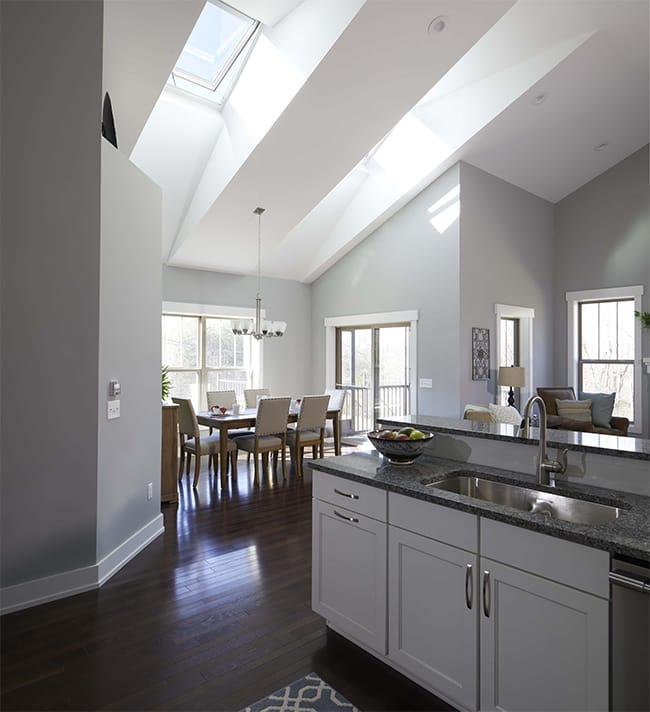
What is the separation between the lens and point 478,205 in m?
6.53

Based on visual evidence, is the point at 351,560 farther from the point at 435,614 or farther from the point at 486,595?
the point at 486,595

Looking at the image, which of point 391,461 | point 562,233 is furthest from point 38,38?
point 562,233

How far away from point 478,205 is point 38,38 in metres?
5.39

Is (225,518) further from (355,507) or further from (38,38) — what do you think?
(38,38)

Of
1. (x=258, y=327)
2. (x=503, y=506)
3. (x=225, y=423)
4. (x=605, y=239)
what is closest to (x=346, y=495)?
(x=503, y=506)

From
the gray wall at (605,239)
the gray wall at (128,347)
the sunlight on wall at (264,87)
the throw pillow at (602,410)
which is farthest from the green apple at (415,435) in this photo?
the gray wall at (605,239)

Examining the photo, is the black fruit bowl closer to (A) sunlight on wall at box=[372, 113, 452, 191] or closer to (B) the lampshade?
(B) the lampshade

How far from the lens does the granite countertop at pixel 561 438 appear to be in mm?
1981

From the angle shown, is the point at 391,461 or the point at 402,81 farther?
the point at 402,81

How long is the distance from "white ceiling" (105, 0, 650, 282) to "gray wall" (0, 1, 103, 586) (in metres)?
0.95

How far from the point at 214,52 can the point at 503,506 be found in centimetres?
511

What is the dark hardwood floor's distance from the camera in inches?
77.9

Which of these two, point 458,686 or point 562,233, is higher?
point 562,233

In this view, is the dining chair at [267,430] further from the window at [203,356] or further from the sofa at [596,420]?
the sofa at [596,420]
